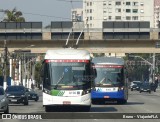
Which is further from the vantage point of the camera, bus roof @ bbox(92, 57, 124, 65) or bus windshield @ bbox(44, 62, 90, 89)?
bus roof @ bbox(92, 57, 124, 65)

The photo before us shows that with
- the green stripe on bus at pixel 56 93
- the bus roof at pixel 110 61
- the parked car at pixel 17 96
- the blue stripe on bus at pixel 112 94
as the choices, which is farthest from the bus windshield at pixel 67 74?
the parked car at pixel 17 96

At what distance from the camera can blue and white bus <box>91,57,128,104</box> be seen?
51594mm

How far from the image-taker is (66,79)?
39.6m

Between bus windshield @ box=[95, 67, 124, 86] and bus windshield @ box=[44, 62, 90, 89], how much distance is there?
39.0ft

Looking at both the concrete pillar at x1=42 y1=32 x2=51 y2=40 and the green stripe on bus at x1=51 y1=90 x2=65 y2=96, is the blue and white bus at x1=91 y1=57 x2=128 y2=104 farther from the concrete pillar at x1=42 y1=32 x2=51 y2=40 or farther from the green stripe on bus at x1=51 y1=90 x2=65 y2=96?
the concrete pillar at x1=42 y1=32 x2=51 y2=40

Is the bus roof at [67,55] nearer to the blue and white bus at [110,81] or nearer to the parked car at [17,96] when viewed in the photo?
the blue and white bus at [110,81]

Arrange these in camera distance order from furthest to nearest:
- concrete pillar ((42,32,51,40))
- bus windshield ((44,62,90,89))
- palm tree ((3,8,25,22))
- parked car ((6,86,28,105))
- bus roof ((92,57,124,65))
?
palm tree ((3,8,25,22)) → concrete pillar ((42,32,51,40)) → parked car ((6,86,28,105)) → bus roof ((92,57,124,65)) → bus windshield ((44,62,90,89))

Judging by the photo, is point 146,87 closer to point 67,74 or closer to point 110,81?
point 110,81

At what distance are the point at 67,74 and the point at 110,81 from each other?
12.5 meters

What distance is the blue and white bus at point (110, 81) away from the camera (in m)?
51.6

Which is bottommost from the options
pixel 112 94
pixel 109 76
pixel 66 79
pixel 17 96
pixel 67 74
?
pixel 17 96

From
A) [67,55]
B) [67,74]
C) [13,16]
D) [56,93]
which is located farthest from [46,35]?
[56,93]

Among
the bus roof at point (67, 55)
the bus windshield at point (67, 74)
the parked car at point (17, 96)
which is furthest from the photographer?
the parked car at point (17, 96)

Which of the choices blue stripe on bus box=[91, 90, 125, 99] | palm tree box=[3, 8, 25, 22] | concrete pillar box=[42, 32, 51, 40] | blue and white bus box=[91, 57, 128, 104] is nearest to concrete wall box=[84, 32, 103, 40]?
concrete pillar box=[42, 32, 51, 40]
